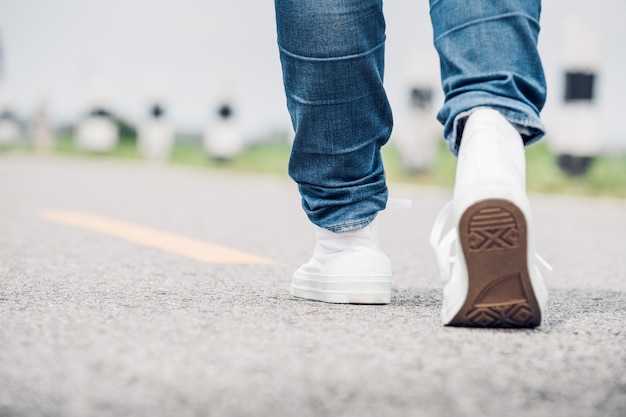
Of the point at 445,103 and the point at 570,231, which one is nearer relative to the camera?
the point at 445,103

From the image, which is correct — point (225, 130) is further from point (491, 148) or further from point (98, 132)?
point (491, 148)

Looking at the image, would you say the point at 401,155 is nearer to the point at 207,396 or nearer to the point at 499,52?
the point at 499,52

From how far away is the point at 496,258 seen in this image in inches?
55.5

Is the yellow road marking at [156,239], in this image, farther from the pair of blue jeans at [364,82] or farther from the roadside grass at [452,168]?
the roadside grass at [452,168]

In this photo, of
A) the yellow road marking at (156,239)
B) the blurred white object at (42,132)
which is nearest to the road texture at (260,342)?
the yellow road marking at (156,239)

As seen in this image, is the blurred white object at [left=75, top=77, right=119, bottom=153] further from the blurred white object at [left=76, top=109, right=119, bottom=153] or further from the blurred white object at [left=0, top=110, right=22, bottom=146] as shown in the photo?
the blurred white object at [left=0, top=110, right=22, bottom=146]

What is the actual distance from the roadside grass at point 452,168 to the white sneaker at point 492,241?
14.0ft

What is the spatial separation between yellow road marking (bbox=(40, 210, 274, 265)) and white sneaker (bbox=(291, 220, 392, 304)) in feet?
2.03

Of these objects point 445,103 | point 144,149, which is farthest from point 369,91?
point 144,149

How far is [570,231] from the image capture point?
12.2 feet

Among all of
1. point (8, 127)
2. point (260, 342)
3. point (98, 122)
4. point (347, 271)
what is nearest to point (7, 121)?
point (8, 127)

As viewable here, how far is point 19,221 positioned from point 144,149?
24.6 feet

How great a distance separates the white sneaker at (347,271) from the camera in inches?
70.8

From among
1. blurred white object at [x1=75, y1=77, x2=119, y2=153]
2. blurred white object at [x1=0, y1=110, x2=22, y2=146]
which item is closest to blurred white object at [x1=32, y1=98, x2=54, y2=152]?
blurred white object at [x1=0, y1=110, x2=22, y2=146]
